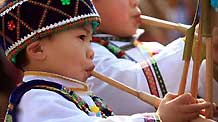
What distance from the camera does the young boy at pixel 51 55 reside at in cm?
112

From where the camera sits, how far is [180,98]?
1077 millimetres

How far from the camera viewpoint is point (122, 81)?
1.51 meters

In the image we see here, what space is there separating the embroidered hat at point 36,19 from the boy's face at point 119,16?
1.46ft

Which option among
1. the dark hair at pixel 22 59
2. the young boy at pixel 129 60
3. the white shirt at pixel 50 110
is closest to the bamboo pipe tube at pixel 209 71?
the white shirt at pixel 50 110

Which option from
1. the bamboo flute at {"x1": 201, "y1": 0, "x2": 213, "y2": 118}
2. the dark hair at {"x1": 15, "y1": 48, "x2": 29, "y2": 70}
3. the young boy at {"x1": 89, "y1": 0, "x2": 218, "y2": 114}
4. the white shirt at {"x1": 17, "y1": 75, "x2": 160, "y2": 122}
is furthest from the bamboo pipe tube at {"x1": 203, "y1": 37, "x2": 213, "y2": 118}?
the dark hair at {"x1": 15, "y1": 48, "x2": 29, "y2": 70}

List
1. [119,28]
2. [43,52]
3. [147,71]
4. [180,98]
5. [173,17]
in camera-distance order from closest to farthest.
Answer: [180,98] < [43,52] < [147,71] < [119,28] < [173,17]

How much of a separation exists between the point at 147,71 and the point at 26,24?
0.41 m

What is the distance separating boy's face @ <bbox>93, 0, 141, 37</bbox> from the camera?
1.63m

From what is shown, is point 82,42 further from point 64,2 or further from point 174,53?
point 174,53

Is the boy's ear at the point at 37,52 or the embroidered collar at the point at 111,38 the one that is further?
the embroidered collar at the point at 111,38

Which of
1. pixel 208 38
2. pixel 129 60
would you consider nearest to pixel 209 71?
pixel 208 38

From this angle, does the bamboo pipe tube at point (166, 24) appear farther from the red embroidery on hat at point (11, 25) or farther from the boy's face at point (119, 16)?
the red embroidery on hat at point (11, 25)

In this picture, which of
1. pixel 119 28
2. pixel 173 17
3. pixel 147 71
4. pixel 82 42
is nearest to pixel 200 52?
pixel 82 42

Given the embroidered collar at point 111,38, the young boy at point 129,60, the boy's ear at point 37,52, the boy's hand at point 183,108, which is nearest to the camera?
the boy's hand at point 183,108
